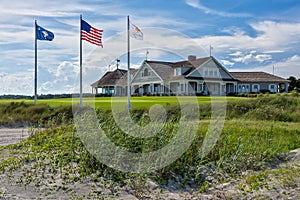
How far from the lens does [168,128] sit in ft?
24.4

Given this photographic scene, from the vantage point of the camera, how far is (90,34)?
20281mm

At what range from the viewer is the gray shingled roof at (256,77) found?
158ft

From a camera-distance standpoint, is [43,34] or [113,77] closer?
[43,34]

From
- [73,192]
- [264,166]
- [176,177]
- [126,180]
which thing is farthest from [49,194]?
[264,166]

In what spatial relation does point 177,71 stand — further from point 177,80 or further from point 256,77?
point 256,77

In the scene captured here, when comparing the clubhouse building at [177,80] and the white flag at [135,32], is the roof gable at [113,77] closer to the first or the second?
the clubhouse building at [177,80]

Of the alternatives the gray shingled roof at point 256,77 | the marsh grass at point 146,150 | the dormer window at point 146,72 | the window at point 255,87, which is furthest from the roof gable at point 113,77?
the window at point 255,87

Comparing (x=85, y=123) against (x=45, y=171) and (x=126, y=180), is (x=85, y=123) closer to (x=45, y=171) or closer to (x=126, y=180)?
(x=45, y=171)

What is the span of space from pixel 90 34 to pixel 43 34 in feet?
12.2

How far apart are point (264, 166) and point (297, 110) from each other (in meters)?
10.4

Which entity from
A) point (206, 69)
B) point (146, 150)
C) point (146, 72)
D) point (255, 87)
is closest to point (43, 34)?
point (146, 72)

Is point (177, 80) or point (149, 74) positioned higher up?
point (149, 74)

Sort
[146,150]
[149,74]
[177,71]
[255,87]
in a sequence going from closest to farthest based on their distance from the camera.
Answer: [146,150]
[149,74]
[177,71]
[255,87]

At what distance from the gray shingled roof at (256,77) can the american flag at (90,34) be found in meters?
30.3
